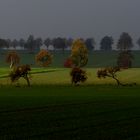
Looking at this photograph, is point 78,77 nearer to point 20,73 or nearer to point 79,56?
point 20,73

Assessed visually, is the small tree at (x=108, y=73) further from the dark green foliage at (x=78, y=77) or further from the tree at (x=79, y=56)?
the tree at (x=79, y=56)

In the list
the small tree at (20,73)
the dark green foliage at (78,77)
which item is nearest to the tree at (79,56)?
the small tree at (20,73)

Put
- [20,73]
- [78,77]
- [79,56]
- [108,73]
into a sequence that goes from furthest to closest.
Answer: [79,56]
[108,73]
[20,73]
[78,77]

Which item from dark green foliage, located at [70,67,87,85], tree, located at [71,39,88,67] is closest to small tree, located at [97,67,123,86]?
dark green foliage, located at [70,67,87,85]

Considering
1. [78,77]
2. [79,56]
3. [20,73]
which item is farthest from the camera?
[79,56]

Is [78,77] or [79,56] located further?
[79,56]

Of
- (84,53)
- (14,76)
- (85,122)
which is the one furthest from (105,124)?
(84,53)

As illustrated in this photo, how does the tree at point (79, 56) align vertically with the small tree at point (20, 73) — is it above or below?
above

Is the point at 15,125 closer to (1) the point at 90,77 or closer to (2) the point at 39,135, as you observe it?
(2) the point at 39,135

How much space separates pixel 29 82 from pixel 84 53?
77.7 metres

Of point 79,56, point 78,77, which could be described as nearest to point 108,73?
point 78,77

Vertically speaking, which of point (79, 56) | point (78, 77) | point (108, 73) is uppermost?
point (79, 56)

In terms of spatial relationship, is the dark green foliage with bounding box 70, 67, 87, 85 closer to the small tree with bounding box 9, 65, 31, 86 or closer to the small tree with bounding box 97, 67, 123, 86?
the small tree with bounding box 97, 67, 123, 86

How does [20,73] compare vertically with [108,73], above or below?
below
